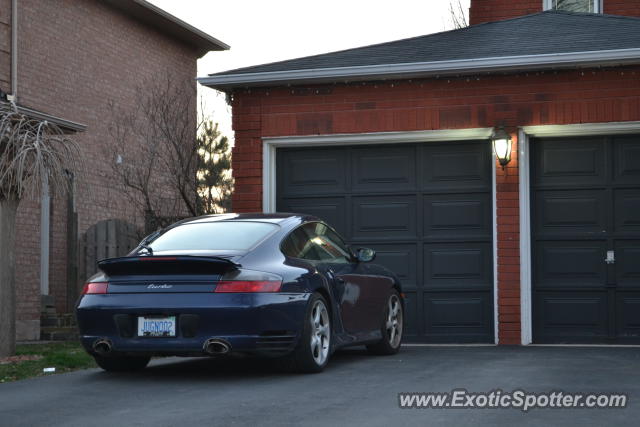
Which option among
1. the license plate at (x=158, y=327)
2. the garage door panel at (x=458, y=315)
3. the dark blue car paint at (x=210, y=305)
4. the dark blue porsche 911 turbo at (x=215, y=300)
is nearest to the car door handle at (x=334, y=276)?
the dark blue porsche 911 turbo at (x=215, y=300)

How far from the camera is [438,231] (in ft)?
43.7

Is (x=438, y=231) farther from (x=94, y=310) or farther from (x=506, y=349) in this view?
(x=94, y=310)

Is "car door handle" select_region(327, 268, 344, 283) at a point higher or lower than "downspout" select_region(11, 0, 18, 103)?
lower

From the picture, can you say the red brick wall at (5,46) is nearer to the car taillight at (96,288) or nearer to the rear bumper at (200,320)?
the car taillight at (96,288)

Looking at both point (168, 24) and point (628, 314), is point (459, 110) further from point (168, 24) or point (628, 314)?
point (168, 24)

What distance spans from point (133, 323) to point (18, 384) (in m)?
1.07

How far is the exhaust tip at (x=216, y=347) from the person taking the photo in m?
8.20

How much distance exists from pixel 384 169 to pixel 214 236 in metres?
4.73

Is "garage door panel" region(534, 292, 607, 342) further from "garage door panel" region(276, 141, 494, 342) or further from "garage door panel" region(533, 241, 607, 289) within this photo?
"garage door panel" region(276, 141, 494, 342)

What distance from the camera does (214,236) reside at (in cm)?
919

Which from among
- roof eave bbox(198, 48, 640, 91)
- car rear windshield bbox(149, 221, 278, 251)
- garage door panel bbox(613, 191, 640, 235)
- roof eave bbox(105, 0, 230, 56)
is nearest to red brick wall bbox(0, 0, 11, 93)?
roof eave bbox(198, 48, 640, 91)

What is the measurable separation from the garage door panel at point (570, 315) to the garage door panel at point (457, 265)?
73 cm

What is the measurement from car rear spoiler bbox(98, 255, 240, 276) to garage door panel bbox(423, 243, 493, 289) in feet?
17.8

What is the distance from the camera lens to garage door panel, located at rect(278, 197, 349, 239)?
1363 cm
